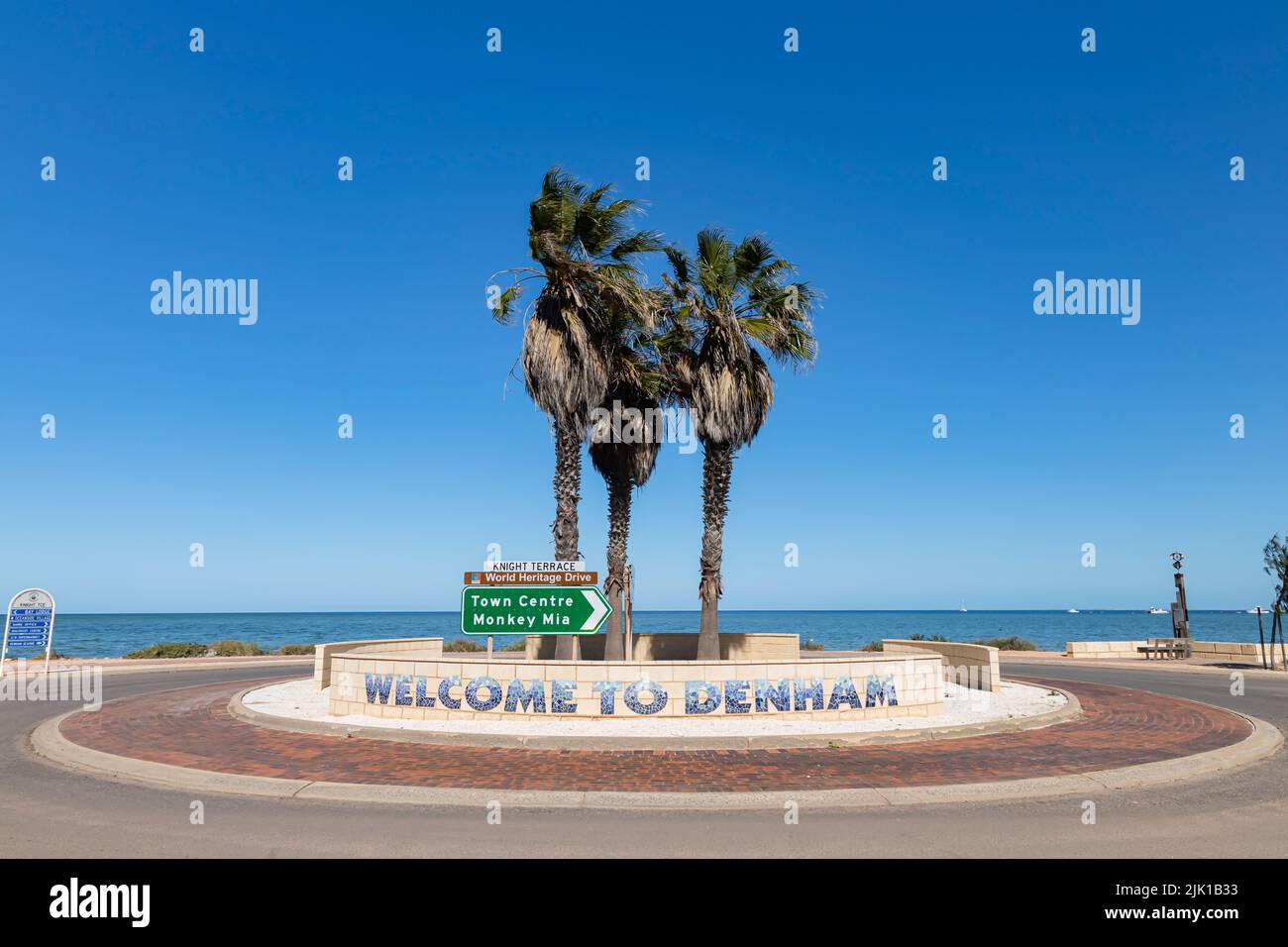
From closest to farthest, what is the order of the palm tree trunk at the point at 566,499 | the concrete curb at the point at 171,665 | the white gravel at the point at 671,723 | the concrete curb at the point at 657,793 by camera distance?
the concrete curb at the point at 657,793 < the white gravel at the point at 671,723 < the palm tree trunk at the point at 566,499 < the concrete curb at the point at 171,665

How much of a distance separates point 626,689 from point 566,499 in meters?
5.88

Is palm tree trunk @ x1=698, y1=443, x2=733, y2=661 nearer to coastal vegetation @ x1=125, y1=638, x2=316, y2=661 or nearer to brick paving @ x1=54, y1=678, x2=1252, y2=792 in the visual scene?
brick paving @ x1=54, y1=678, x2=1252, y2=792

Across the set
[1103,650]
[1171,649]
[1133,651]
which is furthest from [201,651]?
[1171,649]

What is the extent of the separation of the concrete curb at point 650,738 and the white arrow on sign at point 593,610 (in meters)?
3.75

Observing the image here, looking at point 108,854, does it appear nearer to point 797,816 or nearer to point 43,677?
point 797,816

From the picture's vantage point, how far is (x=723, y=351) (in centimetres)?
2073

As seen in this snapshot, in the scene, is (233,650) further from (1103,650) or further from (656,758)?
(1103,650)

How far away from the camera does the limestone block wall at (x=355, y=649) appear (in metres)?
20.3

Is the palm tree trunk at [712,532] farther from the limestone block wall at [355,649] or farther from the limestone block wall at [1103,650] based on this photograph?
the limestone block wall at [1103,650]

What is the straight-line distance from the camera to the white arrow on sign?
53.6ft

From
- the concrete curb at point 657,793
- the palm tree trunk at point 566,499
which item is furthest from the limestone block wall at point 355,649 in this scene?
the concrete curb at point 657,793
